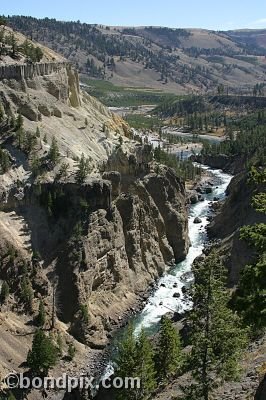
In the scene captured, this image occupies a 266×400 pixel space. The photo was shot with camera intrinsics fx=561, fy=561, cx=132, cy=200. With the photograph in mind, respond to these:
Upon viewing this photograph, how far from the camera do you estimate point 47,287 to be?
75.3 m

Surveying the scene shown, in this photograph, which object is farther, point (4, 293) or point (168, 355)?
point (4, 293)

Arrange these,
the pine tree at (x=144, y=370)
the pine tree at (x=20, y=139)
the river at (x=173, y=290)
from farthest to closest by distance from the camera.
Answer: the pine tree at (x=20, y=139) < the river at (x=173, y=290) < the pine tree at (x=144, y=370)

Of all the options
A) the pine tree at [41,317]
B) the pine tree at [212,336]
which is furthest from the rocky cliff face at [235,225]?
the pine tree at [212,336]

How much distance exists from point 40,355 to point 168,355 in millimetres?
16500

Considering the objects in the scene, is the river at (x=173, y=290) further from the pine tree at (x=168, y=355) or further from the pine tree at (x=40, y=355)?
the pine tree at (x=168, y=355)

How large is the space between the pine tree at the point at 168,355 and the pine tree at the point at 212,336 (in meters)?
17.5

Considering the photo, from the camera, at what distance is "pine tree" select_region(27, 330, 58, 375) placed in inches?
2447

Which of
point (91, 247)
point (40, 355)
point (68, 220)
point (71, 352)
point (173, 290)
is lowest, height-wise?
point (173, 290)

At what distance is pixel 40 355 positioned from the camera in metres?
62.2

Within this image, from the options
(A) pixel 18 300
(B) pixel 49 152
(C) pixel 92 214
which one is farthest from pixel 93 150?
(A) pixel 18 300

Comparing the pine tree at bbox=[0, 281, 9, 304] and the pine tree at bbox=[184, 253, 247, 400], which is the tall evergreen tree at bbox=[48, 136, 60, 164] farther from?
the pine tree at bbox=[184, 253, 247, 400]

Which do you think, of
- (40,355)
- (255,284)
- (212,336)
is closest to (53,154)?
(40,355)

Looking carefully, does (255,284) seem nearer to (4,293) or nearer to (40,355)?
(40,355)

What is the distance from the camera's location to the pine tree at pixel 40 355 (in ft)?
204
